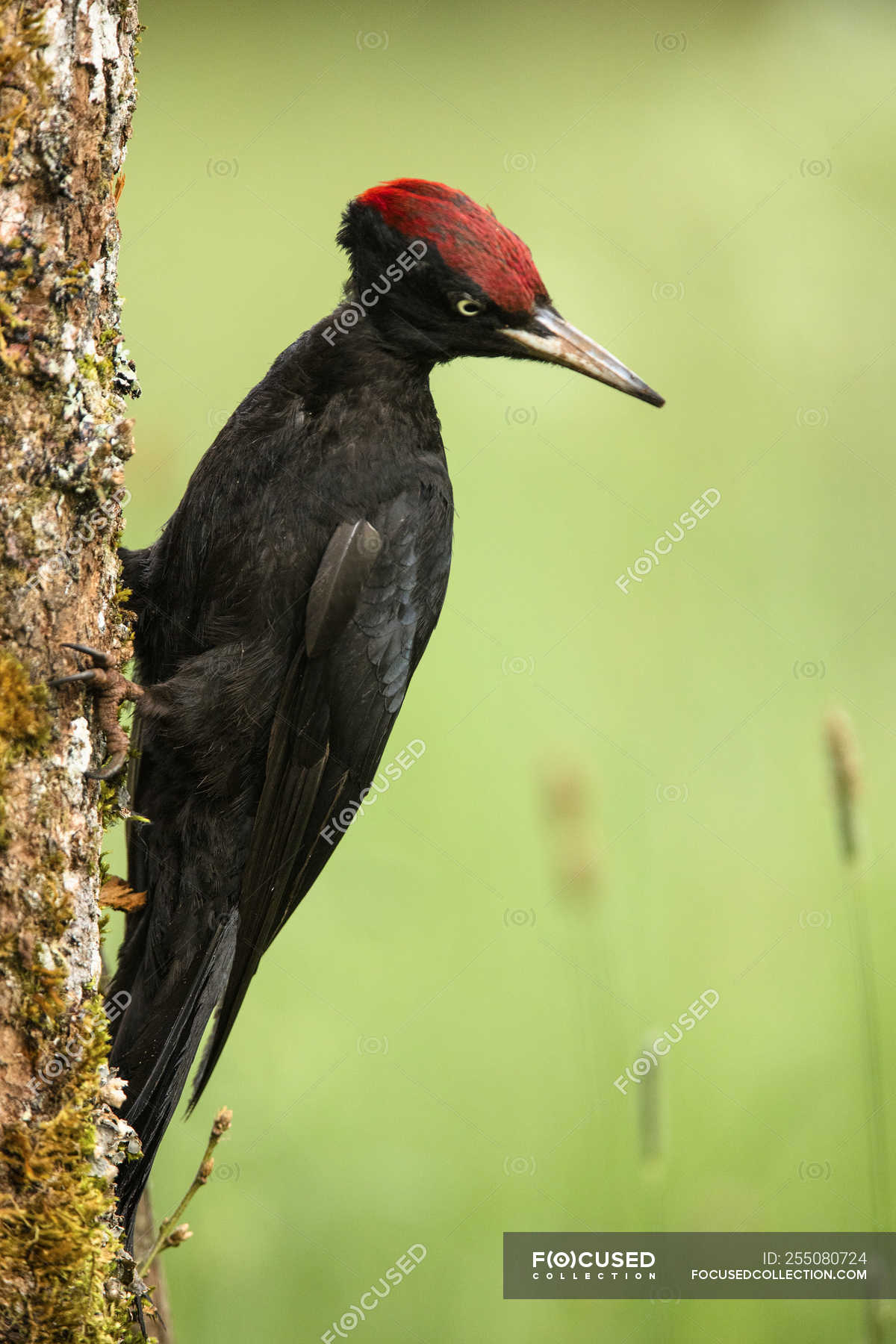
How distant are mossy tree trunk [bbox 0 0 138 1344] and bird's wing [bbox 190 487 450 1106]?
0.58m

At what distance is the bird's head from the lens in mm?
2354

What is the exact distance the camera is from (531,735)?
4.73 meters

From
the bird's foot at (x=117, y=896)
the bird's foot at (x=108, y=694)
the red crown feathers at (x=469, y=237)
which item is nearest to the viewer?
the bird's foot at (x=108, y=694)

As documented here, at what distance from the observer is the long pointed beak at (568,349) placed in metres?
2.42

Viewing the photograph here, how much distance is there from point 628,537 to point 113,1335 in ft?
13.6

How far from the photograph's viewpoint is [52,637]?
172 centimetres

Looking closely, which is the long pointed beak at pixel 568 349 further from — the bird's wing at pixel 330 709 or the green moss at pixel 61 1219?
the green moss at pixel 61 1219

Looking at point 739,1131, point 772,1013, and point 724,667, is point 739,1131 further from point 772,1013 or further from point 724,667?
point 724,667

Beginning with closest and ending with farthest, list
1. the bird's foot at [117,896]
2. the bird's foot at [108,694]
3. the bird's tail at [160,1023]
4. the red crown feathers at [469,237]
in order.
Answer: the bird's foot at [108,694]
the bird's foot at [117,896]
the bird's tail at [160,1023]
the red crown feathers at [469,237]

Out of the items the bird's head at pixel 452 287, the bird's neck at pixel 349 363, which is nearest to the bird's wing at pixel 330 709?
the bird's neck at pixel 349 363

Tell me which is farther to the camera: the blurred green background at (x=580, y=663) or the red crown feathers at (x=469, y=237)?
the blurred green background at (x=580, y=663)

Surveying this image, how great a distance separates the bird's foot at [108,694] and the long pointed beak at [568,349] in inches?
42.5

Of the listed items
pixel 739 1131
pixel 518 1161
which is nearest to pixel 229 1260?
pixel 518 1161

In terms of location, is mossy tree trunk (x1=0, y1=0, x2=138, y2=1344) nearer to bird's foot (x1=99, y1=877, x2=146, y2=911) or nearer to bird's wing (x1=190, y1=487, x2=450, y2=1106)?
bird's foot (x1=99, y1=877, x2=146, y2=911)
